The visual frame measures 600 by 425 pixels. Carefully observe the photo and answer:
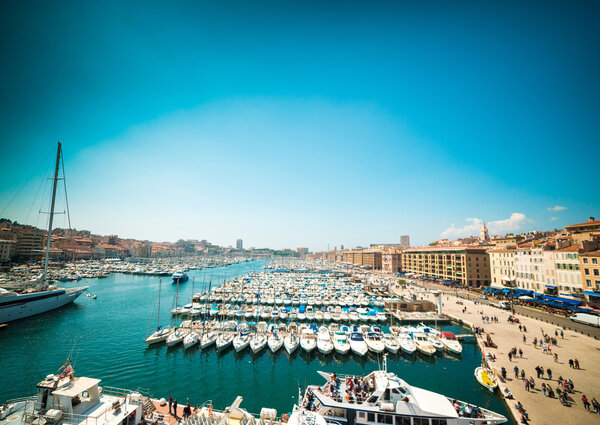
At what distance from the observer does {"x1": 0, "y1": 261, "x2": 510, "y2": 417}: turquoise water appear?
22.3 m

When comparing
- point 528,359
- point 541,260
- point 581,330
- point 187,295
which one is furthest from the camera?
point 187,295

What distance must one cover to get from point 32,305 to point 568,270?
9763 centimetres

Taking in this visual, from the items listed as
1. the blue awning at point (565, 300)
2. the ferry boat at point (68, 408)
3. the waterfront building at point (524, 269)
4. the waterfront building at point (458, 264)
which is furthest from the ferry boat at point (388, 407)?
the waterfront building at point (458, 264)

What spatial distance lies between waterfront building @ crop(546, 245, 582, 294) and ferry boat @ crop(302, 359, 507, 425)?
1764 inches

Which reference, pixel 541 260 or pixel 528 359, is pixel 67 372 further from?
pixel 541 260

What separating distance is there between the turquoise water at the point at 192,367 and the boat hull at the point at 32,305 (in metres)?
2.86

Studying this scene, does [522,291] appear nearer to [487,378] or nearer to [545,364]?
[545,364]

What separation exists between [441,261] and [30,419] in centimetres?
9871

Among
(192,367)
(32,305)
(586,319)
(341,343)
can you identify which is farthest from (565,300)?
(32,305)

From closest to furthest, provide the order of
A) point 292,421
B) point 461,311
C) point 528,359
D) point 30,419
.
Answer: point 30,419, point 292,421, point 528,359, point 461,311

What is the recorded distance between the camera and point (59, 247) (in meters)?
135

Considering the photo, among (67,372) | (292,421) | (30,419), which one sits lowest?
(292,421)

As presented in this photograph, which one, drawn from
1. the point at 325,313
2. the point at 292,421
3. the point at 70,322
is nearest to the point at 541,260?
the point at 325,313

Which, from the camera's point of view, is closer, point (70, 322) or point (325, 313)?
point (70, 322)
